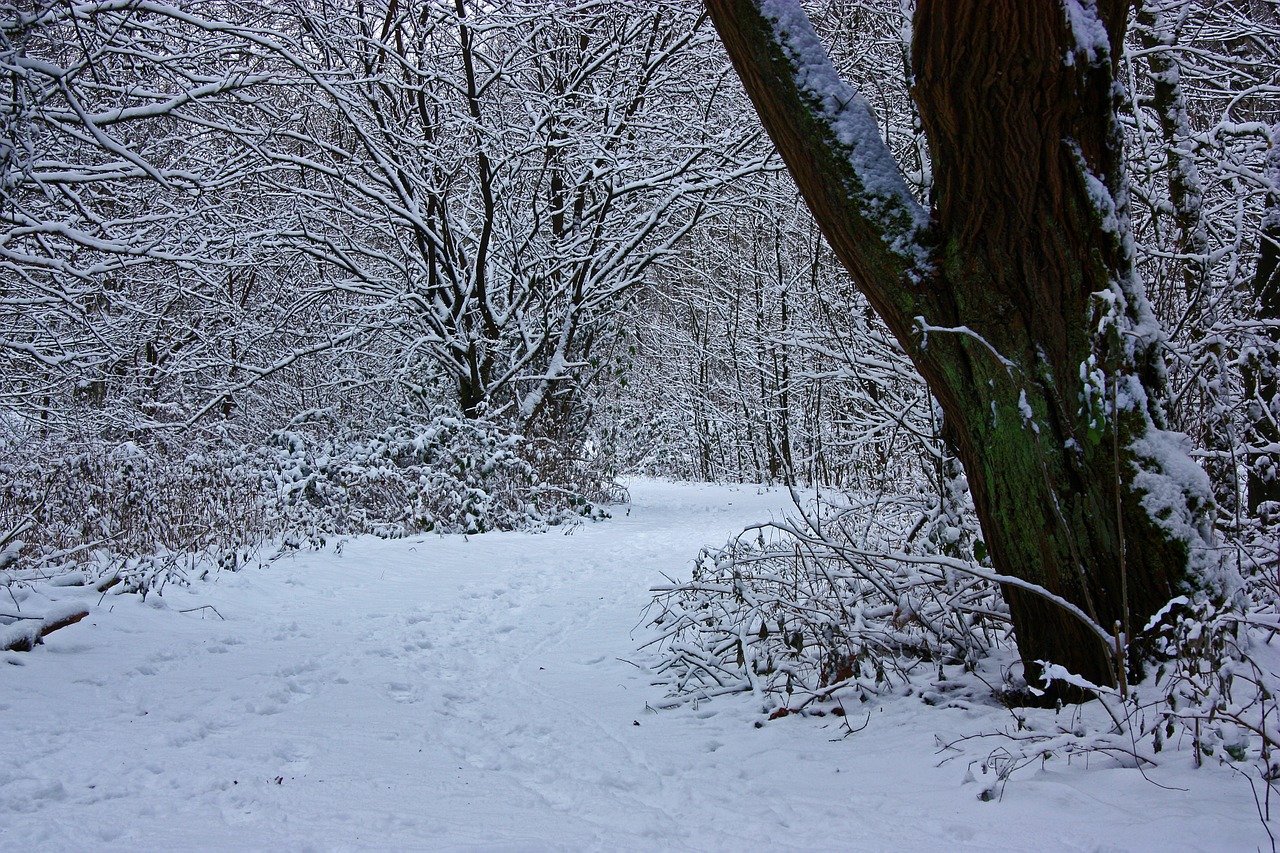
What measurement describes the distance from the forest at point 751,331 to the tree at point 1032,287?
0.5 inches

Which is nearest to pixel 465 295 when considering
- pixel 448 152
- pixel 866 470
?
pixel 448 152

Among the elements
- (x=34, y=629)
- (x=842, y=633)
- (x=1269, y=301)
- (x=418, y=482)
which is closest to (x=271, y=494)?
(x=418, y=482)

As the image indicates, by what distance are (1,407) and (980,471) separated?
814cm

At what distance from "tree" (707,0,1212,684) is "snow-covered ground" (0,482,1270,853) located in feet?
1.99

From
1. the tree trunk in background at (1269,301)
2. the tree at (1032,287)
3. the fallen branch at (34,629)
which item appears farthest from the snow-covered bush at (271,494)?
the tree trunk in background at (1269,301)

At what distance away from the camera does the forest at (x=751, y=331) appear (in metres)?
2.74

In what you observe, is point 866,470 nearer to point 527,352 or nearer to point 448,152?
point 527,352

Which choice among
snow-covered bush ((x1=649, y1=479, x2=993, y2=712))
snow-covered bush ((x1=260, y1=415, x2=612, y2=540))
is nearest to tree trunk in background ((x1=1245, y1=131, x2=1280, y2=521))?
snow-covered bush ((x1=649, y1=479, x2=993, y2=712))

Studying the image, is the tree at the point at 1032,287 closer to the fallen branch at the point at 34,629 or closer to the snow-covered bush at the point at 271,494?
the fallen branch at the point at 34,629

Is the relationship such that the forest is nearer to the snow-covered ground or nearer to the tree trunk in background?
the tree trunk in background

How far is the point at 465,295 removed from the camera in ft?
36.8

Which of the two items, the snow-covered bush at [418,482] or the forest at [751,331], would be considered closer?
the forest at [751,331]

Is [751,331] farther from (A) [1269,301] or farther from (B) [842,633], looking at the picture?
(B) [842,633]

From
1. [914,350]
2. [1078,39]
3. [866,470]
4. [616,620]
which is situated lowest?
[616,620]
